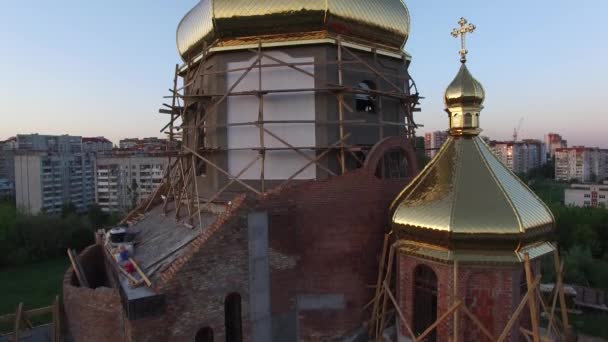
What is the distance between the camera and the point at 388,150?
362 inches

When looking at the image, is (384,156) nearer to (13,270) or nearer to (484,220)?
(484,220)

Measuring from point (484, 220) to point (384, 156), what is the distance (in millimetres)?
3030

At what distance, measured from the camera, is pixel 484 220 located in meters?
6.93

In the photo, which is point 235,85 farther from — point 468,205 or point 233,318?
point 468,205

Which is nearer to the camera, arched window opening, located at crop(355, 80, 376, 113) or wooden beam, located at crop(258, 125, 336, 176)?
wooden beam, located at crop(258, 125, 336, 176)

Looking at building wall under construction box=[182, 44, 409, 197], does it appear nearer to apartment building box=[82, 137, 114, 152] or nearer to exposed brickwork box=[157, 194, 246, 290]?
exposed brickwork box=[157, 194, 246, 290]

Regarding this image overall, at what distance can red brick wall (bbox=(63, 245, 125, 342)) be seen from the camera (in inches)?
308

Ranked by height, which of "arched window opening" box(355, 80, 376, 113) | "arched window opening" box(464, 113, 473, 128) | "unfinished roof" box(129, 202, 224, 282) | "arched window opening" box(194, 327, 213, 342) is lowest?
"arched window opening" box(194, 327, 213, 342)

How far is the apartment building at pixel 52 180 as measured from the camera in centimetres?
4506

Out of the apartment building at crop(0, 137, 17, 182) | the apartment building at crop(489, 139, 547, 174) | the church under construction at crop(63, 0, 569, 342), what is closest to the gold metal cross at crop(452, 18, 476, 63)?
the church under construction at crop(63, 0, 569, 342)

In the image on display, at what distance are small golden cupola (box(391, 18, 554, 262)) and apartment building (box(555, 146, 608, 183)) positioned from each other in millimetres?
75805

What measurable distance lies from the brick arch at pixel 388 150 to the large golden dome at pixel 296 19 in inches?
103

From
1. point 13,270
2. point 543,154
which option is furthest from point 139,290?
point 543,154

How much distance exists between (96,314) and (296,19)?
6979 millimetres
